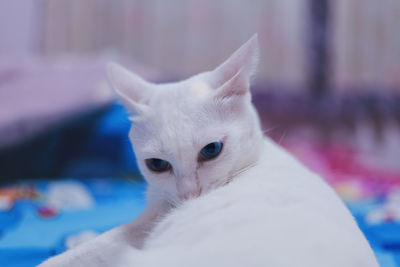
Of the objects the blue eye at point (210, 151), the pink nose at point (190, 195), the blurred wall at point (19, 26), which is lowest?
the pink nose at point (190, 195)

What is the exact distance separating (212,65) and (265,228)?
2275 millimetres

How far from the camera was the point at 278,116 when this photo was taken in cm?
260

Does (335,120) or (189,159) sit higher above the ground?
(335,120)

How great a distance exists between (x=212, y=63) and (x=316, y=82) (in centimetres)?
71

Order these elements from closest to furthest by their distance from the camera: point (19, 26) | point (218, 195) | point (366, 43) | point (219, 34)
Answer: point (218, 195) < point (366, 43) < point (219, 34) < point (19, 26)

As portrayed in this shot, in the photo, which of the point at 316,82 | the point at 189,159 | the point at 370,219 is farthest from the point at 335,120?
the point at 189,159

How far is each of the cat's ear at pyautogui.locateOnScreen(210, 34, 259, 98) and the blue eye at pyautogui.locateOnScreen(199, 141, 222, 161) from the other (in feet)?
0.32

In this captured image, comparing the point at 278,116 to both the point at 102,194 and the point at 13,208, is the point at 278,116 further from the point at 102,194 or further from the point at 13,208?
the point at 13,208

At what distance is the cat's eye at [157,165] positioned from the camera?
74cm

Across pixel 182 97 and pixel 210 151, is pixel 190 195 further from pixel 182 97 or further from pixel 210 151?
pixel 182 97

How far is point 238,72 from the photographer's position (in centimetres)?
73

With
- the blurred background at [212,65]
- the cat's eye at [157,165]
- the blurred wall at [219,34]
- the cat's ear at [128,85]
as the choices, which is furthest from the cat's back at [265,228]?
the blurred wall at [219,34]

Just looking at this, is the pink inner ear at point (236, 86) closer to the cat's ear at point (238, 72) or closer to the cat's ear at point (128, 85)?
the cat's ear at point (238, 72)

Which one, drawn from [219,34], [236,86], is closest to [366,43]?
[219,34]
